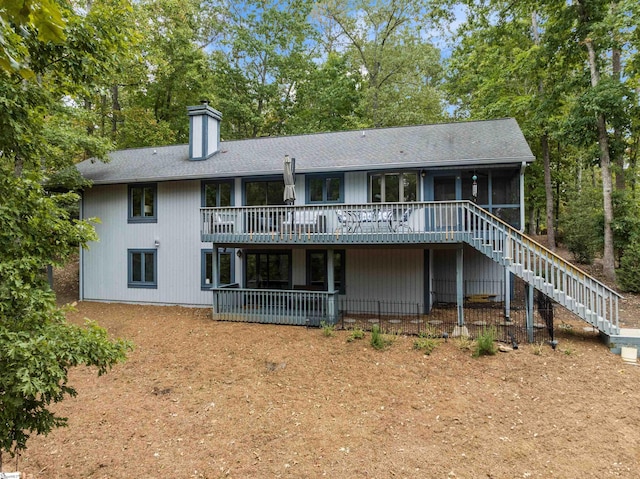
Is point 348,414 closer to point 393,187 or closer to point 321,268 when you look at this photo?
point 321,268

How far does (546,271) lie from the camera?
8.64 meters

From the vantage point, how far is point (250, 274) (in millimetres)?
Result: 13430

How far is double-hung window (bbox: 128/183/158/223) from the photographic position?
14148mm

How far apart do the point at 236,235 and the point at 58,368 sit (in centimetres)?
834

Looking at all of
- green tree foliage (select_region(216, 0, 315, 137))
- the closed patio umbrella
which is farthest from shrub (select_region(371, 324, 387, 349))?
green tree foliage (select_region(216, 0, 315, 137))

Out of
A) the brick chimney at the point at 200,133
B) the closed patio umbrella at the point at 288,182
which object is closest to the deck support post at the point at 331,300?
the closed patio umbrella at the point at 288,182

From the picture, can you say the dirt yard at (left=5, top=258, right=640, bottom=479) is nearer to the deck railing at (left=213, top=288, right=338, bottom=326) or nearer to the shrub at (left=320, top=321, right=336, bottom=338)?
the shrub at (left=320, top=321, right=336, bottom=338)

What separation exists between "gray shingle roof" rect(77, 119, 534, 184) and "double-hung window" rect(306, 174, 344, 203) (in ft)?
1.60

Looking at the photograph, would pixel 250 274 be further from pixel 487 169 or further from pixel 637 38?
pixel 637 38

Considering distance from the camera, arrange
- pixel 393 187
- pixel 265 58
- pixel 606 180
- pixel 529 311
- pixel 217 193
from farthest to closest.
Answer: pixel 265 58 → pixel 606 180 → pixel 217 193 → pixel 393 187 → pixel 529 311

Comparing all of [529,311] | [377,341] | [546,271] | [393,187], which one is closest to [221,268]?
[393,187]

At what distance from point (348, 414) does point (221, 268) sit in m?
8.93

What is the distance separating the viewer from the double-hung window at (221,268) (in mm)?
13516

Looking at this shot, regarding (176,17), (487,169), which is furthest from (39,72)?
(176,17)
